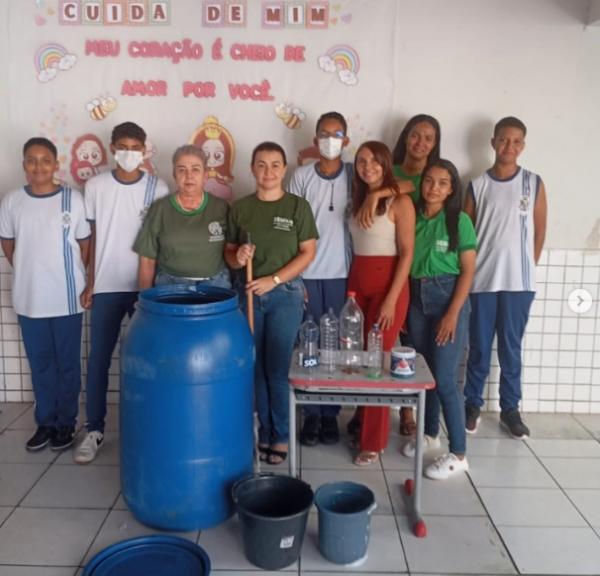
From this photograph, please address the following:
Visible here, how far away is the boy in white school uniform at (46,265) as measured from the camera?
3293 millimetres

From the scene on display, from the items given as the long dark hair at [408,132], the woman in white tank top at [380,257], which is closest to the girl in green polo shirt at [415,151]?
the long dark hair at [408,132]

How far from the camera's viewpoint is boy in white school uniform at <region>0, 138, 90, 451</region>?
3293 millimetres

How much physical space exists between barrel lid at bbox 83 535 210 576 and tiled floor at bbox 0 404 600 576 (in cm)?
10

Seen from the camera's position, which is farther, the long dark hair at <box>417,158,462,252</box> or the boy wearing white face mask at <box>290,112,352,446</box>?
the boy wearing white face mask at <box>290,112,352,446</box>

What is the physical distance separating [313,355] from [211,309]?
467 mm

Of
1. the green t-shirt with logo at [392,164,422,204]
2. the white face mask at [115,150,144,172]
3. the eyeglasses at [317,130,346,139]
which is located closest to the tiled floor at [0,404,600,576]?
the green t-shirt with logo at [392,164,422,204]

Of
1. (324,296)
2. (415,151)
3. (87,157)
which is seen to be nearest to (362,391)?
(324,296)

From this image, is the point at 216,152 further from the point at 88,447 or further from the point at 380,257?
the point at 88,447

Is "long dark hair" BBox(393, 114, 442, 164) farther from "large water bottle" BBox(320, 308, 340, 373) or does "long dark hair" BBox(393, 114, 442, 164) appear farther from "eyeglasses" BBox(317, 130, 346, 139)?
"large water bottle" BBox(320, 308, 340, 373)

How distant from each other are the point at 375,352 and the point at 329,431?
0.87 metres

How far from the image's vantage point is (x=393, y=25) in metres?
3.63

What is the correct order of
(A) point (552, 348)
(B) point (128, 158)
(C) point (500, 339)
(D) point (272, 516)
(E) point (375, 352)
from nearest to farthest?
(D) point (272, 516)
(E) point (375, 352)
(B) point (128, 158)
(C) point (500, 339)
(A) point (552, 348)

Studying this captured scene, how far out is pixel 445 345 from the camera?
121 inches

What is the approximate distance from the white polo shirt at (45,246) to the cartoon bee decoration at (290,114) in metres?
1.18
